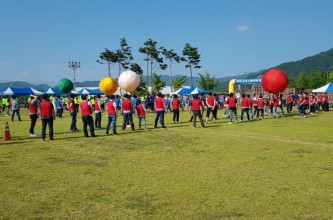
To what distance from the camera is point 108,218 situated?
16.3 feet

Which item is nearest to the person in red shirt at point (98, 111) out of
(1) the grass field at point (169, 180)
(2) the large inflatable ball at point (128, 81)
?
(2) the large inflatable ball at point (128, 81)

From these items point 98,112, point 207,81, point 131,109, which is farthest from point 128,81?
point 207,81

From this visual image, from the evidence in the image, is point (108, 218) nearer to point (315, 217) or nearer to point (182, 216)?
point (182, 216)

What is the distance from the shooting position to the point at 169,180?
7.01 m

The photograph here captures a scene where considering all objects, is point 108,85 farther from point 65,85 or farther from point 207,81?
point 207,81

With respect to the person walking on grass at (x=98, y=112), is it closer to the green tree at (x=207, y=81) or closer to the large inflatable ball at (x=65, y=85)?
the large inflatable ball at (x=65, y=85)

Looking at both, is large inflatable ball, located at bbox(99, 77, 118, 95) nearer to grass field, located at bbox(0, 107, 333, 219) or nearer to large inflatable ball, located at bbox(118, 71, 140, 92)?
large inflatable ball, located at bbox(118, 71, 140, 92)

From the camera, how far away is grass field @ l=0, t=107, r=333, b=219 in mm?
5227

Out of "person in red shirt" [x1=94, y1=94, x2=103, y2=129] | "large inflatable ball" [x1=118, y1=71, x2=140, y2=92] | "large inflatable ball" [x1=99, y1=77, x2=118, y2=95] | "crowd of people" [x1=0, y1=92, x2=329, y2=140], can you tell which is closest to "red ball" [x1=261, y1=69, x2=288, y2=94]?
"crowd of people" [x1=0, y1=92, x2=329, y2=140]

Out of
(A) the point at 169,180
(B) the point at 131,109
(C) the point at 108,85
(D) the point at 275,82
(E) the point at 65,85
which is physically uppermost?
(E) the point at 65,85

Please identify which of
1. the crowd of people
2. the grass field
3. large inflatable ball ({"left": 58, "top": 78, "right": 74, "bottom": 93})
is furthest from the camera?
large inflatable ball ({"left": 58, "top": 78, "right": 74, "bottom": 93})

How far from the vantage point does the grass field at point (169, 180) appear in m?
5.23

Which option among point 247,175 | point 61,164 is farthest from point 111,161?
point 247,175

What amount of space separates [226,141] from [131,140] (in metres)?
3.67
